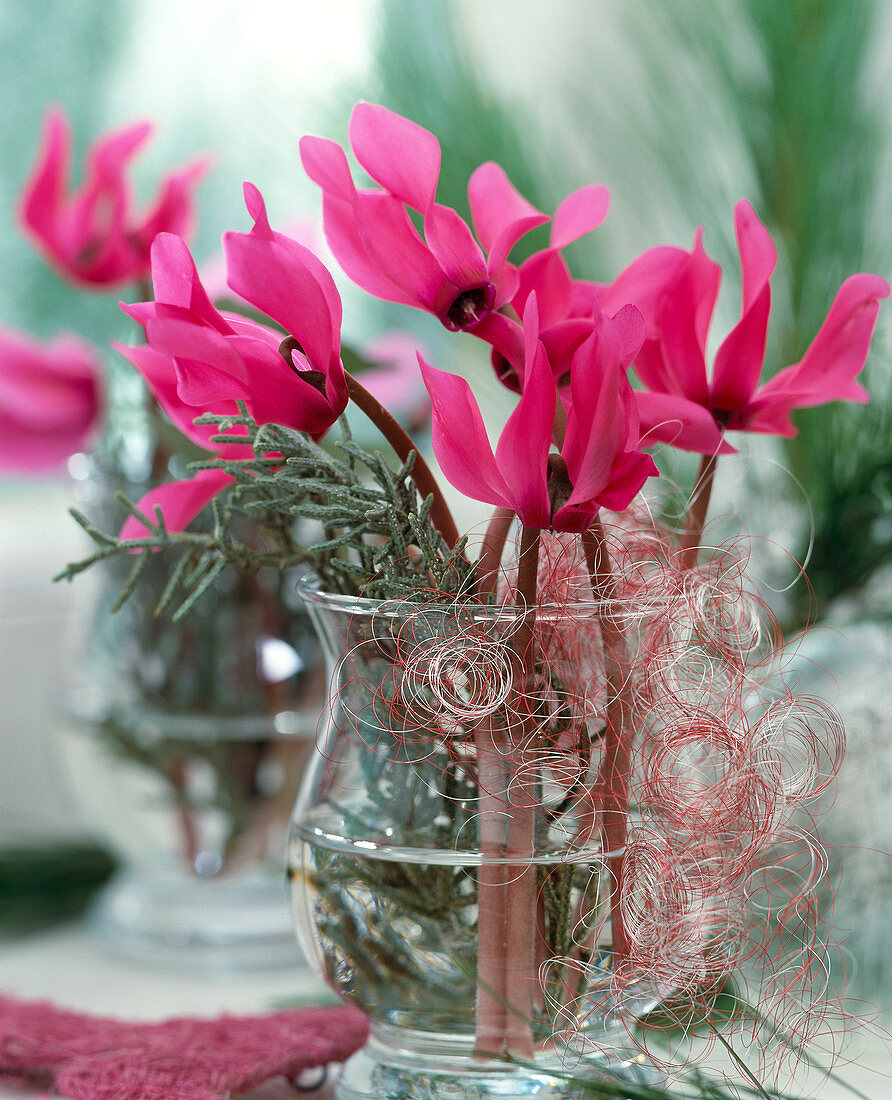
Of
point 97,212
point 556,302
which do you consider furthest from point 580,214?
Answer: point 97,212

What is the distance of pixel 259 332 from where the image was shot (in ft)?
0.71

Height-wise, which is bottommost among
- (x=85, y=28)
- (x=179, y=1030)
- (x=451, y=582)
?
(x=179, y=1030)

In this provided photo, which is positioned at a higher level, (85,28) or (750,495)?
(85,28)

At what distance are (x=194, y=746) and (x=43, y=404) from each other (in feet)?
0.48

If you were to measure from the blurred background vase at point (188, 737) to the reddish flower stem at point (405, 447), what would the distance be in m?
0.20

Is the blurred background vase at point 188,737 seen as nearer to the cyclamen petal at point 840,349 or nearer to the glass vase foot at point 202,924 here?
the glass vase foot at point 202,924

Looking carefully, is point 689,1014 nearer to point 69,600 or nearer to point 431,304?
point 431,304

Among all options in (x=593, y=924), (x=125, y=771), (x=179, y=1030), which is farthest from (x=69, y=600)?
(x=593, y=924)

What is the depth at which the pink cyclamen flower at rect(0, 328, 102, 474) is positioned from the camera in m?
0.42

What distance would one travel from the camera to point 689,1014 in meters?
0.24

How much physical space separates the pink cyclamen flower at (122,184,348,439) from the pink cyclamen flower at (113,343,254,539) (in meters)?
0.02

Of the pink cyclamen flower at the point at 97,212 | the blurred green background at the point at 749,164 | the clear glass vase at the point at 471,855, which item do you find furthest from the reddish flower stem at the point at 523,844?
the pink cyclamen flower at the point at 97,212

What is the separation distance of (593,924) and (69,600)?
17.6 inches

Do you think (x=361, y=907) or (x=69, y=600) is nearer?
(x=361, y=907)
